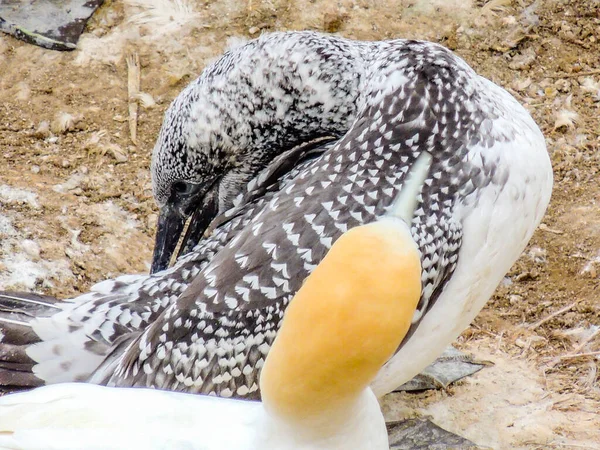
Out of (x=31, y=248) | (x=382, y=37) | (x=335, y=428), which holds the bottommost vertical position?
(x=31, y=248)

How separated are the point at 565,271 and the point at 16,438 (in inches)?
122

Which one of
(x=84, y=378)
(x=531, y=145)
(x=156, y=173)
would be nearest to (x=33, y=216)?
(x=156, y=173)

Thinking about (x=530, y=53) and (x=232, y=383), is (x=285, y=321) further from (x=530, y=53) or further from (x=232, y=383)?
(x=530, y=53)

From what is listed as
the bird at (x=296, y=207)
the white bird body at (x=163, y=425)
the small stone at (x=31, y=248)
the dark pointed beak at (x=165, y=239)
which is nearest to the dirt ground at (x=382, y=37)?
the small stone at (x=31, y=248)

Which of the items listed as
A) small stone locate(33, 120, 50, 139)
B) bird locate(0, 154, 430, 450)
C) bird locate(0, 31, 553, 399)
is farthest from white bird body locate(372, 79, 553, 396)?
small stone locate(33, 120, 50, 139)

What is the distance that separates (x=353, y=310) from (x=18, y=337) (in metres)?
2.07

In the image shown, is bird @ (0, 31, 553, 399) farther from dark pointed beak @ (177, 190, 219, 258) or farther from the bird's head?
dark pointed beak @ (177, 190, 219, 258)

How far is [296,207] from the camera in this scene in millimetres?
3428

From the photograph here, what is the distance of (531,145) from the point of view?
3512mm

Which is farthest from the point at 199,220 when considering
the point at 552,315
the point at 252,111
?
the point at 552,315

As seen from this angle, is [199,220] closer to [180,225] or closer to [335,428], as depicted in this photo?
[180,225]

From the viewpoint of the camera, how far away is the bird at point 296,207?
3.34 metres

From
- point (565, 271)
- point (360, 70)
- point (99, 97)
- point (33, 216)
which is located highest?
point (360, 70)

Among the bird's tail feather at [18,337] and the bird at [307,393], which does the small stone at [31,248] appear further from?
the bird at [307,393]
